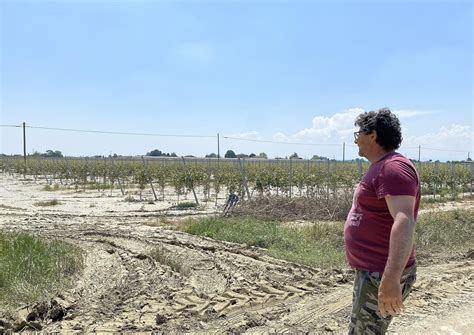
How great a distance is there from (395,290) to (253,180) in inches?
677

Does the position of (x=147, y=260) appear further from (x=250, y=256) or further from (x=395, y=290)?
(x=395, y=290)

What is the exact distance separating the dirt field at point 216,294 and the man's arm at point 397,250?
2339mm

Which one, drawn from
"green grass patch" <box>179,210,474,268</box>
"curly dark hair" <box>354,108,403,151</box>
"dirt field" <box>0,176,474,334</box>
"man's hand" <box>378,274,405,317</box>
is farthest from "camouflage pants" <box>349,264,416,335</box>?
"green grass patch" <box>179,210,474,268</box>

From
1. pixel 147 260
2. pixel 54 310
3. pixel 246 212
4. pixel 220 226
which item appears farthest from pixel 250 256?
pixel 246 212

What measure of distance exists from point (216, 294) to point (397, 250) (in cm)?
354

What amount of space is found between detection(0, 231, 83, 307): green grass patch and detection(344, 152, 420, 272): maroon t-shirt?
3.92 meters

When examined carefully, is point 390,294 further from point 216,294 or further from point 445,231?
point 445,231

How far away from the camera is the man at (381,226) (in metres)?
2.25

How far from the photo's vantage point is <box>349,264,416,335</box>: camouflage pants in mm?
2479

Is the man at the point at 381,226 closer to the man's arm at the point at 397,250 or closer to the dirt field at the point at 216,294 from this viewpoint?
the man's arm at the point at 397,250

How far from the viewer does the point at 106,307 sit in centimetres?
489

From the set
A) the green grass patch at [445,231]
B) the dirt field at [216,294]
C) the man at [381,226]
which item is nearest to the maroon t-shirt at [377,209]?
the man at [381,226]

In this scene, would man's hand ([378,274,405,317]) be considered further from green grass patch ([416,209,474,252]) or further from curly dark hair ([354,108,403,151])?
green grass patch ([416,209,474,252])

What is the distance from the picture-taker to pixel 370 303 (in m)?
2.49
